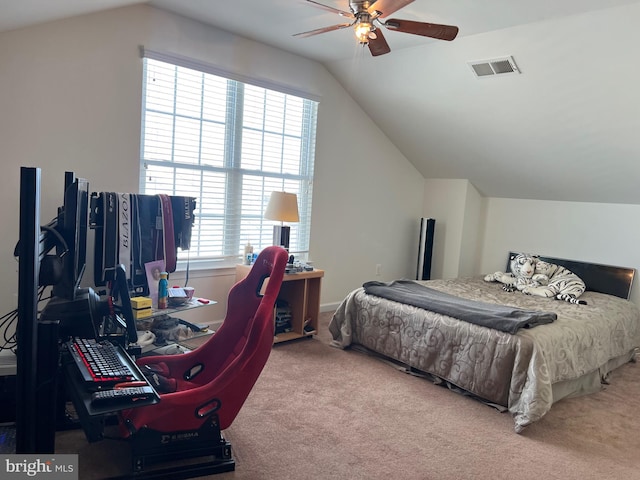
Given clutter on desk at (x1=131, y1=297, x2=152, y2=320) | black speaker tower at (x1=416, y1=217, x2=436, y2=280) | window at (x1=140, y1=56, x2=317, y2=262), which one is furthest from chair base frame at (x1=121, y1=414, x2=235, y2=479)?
black speaker tower at (x1=416, y1=217, x2=436, y2=280)

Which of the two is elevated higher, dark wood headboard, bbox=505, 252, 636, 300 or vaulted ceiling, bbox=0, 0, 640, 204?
vaulted ceiling, bbox=0, 0, 640, 204

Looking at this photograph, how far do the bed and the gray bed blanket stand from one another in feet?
0.12

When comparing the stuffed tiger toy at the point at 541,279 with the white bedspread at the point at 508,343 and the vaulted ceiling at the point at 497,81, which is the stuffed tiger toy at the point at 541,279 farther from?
the vaulted ceiling at the point at 497,81

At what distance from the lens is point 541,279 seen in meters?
4.41

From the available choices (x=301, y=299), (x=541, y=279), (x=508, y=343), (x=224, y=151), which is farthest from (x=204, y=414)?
(x=541, y=279)

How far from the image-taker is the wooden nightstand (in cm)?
404

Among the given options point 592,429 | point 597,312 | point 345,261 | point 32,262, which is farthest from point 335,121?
point 32,262

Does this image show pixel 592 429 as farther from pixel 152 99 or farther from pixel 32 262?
pixel 152 99

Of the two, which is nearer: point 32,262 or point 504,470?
point 32,262

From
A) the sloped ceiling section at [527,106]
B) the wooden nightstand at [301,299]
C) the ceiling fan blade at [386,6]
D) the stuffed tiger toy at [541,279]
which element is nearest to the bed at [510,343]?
the stuffed tiger toy at [541,279]

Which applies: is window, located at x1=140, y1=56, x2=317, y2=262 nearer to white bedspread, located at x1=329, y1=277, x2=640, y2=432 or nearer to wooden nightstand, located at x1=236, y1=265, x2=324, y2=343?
wooden nightstand, located at x1=236, y1=265, x2=324, y2=343

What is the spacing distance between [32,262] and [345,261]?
4.01m

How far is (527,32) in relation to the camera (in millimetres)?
3344

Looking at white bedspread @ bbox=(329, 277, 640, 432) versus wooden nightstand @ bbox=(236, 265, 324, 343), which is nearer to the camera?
white bedspread @ bbox=(329, 277, 640, 432)
